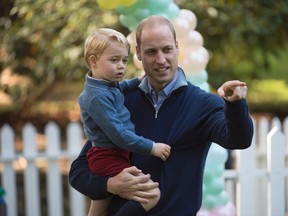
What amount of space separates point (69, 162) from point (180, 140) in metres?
3.26

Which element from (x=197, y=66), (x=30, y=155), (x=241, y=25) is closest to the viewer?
(x=197, y=66)

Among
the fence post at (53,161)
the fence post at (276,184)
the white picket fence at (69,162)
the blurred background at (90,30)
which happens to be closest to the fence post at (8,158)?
the white picket fence at (69,162)

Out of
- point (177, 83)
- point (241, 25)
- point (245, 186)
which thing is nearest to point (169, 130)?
point (177, 83)

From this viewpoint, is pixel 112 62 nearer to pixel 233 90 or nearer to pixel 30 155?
pixel 233 90

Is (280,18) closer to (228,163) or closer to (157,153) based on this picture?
(228,163)

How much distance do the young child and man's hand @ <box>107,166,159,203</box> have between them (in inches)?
1.2

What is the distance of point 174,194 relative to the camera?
224 cm

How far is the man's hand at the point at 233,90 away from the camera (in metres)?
1.90

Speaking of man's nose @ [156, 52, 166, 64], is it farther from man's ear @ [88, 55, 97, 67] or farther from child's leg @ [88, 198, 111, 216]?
child's leg @ [88, 198, 111, 216]

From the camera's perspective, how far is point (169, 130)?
2.28 metres

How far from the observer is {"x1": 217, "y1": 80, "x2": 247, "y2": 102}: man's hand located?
1898 mm

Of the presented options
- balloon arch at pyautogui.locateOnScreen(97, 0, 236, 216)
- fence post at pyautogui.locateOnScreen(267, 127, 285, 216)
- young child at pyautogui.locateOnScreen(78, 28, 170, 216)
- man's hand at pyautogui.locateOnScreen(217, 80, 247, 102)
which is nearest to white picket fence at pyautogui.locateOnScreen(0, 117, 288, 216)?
fence post at pyautogui.locateOnScreen(267, 127, 285, 216)

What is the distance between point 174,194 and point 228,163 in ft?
10.4

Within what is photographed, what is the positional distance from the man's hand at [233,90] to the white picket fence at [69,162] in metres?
2.63
